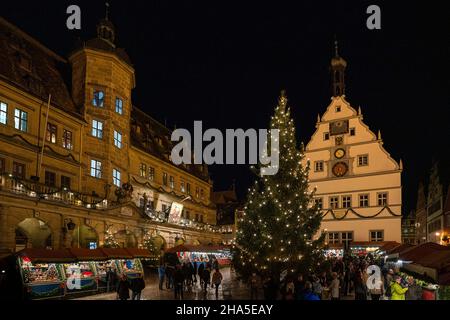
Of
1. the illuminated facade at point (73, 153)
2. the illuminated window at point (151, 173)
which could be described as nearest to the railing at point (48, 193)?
the illuminated facade at point (73, 153)

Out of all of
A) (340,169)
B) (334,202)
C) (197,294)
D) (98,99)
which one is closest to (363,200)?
(334,202)

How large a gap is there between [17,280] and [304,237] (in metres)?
13.6

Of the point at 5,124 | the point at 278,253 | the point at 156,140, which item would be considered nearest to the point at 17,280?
the point at 5,124

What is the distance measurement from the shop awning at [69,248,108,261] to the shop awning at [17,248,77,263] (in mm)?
353

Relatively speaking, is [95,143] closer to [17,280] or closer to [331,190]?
[17,280]

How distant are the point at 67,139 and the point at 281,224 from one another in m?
17.1

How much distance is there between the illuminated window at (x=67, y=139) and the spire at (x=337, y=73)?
3087 centimetres

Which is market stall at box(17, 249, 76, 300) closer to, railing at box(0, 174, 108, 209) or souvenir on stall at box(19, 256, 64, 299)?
souvenir on stall at box(19, 256, 64, 299)

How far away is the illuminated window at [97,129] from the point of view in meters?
35.2

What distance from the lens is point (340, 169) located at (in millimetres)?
50062

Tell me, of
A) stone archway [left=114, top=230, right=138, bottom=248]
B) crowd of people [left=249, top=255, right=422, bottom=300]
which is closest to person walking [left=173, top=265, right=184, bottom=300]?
crowd of people [left=249, top=255, right=422, bottom=300]

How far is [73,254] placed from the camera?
2325cm

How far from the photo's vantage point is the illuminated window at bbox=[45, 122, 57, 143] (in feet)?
101
